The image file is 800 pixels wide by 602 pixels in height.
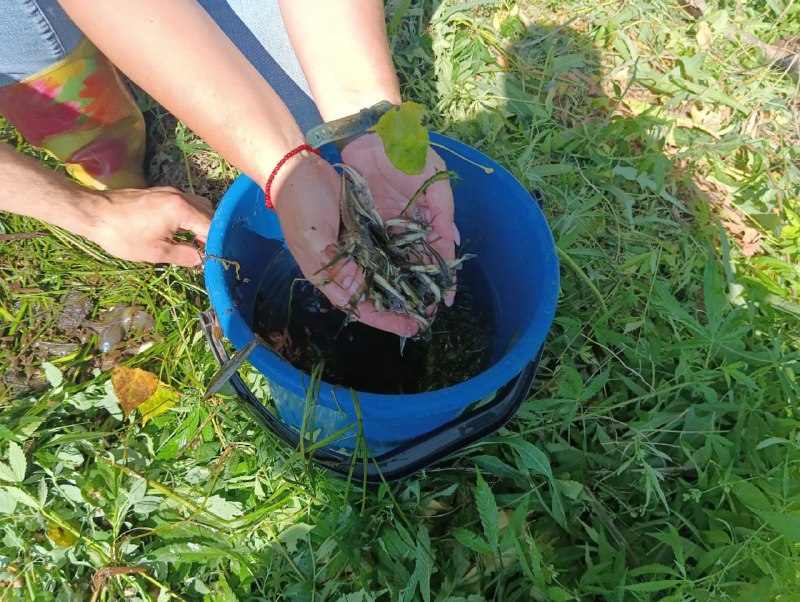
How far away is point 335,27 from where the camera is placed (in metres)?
1.40

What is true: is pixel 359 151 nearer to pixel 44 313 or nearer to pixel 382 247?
pixel 382 247

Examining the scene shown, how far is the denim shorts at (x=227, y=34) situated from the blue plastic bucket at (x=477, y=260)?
28.0 inches

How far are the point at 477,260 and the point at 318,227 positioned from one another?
0.54 meters

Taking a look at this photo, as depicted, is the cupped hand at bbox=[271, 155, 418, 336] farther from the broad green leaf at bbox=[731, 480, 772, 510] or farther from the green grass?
the broad green leaf at bbox=[731, 480, 772, 510]

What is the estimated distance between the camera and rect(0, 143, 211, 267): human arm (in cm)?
162

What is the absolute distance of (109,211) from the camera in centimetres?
173

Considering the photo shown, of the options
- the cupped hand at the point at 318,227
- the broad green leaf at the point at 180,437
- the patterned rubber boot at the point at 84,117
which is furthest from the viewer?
the patterned rubber boot at the point at 84,117

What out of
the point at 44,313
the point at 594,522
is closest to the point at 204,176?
the point at 44,313

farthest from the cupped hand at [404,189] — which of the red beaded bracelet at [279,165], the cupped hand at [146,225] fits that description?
the cupped hand at [146,225]

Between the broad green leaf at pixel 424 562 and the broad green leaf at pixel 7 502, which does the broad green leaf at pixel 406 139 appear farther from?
the broad green leaf at pixel 7 502

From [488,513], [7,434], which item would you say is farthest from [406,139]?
[7,434]

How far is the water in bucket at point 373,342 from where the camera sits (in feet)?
4.70

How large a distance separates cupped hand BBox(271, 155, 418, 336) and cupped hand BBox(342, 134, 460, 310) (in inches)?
5.5

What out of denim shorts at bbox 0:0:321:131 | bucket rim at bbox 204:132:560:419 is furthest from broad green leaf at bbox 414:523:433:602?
denim shorts at bbox 0:0:321:131
